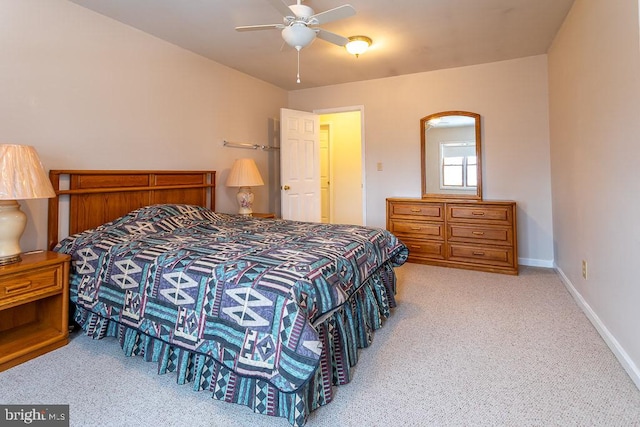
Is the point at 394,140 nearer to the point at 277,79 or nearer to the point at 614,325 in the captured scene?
the point at 277,79

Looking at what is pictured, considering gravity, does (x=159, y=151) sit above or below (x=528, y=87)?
below

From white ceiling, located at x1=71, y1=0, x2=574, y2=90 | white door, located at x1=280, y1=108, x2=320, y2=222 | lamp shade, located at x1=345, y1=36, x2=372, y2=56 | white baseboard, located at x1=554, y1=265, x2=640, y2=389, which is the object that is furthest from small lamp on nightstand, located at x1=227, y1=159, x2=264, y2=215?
white baseboard, located at x1=554, y1=265, x2=640, y2=389

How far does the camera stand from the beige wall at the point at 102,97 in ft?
7.61

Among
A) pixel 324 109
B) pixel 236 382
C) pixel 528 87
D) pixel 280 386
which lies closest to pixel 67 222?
pixel 236 382

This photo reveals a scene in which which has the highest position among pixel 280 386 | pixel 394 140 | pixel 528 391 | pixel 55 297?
pixel 394 140

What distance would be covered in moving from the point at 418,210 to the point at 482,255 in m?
0.87

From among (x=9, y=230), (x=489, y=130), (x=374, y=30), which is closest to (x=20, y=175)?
(x=9, y=230)

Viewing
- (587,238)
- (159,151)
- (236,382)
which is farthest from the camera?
(159,151)

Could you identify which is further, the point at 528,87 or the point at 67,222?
the point at 528,87

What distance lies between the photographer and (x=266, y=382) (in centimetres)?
138

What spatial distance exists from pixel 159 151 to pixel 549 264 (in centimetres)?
440

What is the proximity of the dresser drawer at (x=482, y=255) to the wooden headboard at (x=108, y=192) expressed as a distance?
298 cm

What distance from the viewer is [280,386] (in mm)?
1327

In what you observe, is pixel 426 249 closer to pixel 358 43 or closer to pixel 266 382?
pixel 358 43
